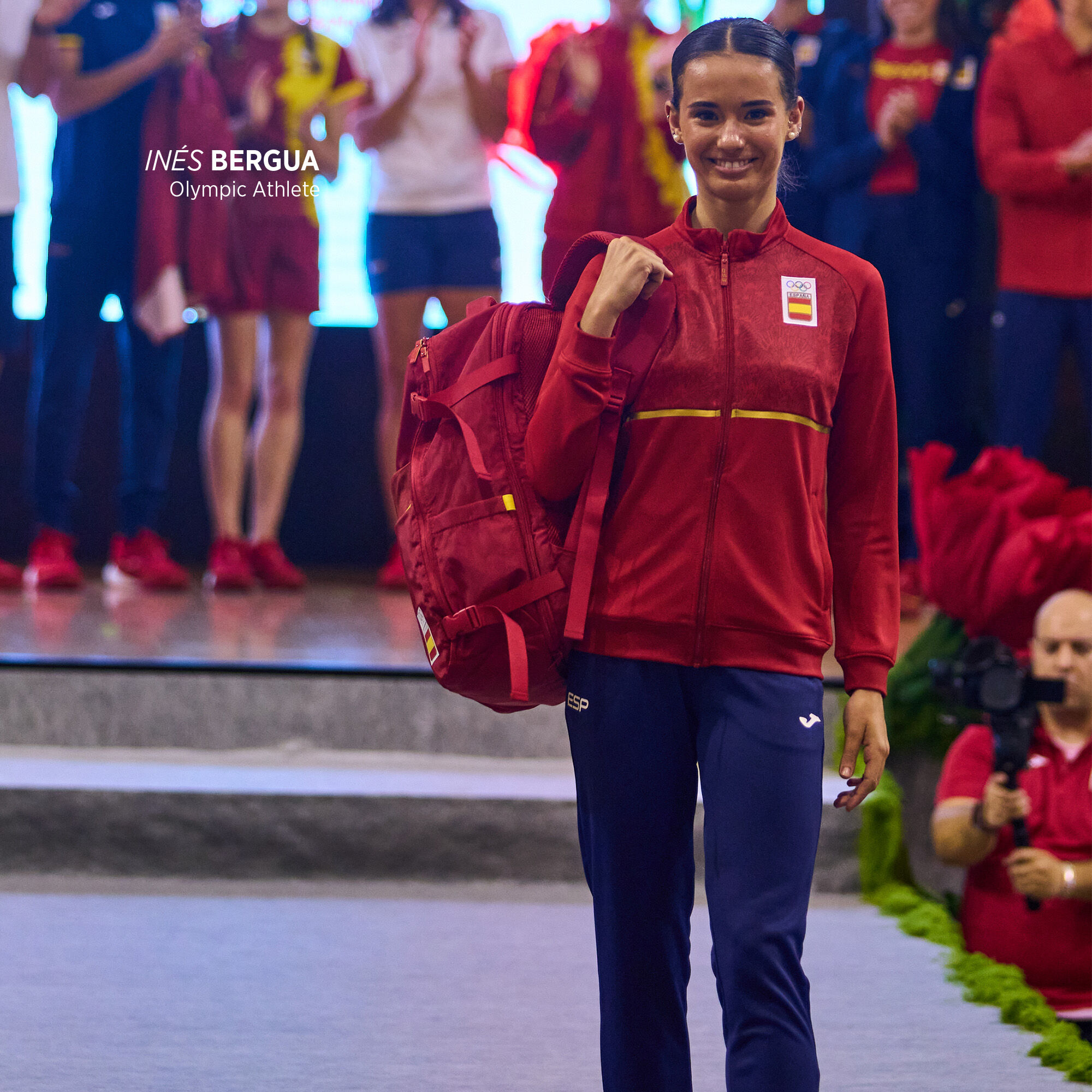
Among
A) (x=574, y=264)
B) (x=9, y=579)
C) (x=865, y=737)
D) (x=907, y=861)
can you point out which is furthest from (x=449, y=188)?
(x=865, y=737)

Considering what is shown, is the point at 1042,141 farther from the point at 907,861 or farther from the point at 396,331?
the point at 907,861

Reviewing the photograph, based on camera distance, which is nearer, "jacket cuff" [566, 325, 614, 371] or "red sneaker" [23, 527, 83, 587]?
"jacket cuff" [566, 325, 614, 371]

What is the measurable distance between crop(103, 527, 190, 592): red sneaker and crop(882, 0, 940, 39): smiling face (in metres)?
2.45

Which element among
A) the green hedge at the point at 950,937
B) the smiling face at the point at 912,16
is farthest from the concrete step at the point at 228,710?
the smiling face at the point at 912,16

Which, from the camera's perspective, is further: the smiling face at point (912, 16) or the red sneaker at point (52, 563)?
the red sneaker at point (52, 563)

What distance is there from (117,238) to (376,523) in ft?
5.25

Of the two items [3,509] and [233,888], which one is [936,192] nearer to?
[233,888]

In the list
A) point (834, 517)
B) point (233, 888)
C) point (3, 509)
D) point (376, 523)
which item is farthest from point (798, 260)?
point (3, 509)

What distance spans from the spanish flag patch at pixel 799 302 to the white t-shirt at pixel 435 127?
2608 millimetres

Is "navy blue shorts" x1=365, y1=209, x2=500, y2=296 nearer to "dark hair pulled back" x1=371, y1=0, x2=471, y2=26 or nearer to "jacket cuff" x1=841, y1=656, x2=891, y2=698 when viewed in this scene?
"dark hair pulled back" x1=371, y1=0, x2=471, y2=26

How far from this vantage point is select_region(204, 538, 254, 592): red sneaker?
4.19 metres

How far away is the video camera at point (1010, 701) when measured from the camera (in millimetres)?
2357

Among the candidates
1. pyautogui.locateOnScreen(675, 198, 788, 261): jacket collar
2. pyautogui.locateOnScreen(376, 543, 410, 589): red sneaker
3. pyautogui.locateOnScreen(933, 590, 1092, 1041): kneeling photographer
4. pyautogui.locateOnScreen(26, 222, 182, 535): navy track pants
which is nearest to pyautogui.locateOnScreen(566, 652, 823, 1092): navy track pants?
pyautogui.locateOnScreen(675, 198, 788, 261): jacket collar

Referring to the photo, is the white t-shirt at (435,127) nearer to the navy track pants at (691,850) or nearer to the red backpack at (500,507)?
the red backpack at (500,507)
